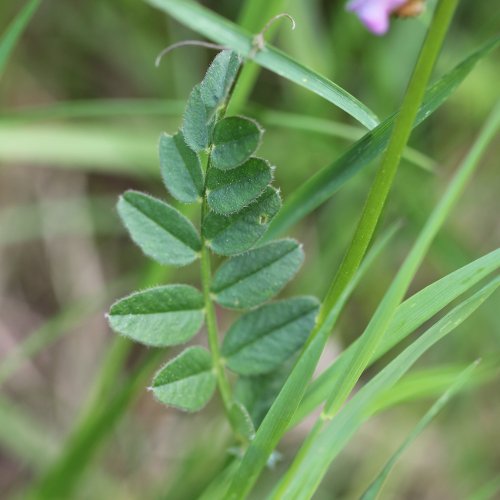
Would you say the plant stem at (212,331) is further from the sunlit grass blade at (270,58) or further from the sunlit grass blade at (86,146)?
the sunlit grass blade at (86,146)

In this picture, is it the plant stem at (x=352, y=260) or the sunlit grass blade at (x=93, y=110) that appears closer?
Result: the plant stem at (x=352, y=260)

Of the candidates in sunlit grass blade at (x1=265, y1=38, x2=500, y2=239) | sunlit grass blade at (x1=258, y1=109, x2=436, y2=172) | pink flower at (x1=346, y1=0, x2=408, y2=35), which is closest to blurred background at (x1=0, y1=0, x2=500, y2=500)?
sunlit grass blade at (x1=258, y1=109, x2=436, y2=172)

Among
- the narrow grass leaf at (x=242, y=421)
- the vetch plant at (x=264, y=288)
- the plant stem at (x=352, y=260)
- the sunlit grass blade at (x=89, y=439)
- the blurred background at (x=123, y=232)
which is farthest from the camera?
the blurred background at (x=123, y=232)

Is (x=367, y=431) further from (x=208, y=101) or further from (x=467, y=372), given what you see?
(x=208, y=101)

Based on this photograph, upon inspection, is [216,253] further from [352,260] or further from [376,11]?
[376,11]

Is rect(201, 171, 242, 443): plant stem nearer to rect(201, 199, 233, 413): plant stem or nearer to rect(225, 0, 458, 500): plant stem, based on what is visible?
rect(201, 199, 233, 413): plant stem

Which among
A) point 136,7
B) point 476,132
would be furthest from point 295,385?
point 136,7

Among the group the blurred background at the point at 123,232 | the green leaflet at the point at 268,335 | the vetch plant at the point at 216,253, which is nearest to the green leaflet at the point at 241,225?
the vetch plant at the point at 216,253

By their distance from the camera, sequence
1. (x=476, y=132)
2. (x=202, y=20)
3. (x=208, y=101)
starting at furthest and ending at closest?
(x=476, y=132) → (x=202, y=20) → (x=208, y=101)
